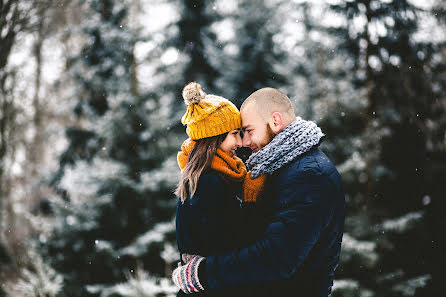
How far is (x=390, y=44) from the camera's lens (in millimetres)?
5383

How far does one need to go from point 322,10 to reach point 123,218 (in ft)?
15.9

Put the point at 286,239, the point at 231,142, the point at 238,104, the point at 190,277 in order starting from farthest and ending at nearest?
the point at 238,104
the point at 231,142
the point at 190,277
the point at 286,239

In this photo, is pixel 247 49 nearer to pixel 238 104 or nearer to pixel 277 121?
pixel 238 104

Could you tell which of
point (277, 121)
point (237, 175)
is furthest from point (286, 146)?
point (237, 175)

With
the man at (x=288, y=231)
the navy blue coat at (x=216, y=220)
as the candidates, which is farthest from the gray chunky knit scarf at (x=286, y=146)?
the navy blue coat at (x=216, y=220)

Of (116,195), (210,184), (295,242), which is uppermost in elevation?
(210,184)

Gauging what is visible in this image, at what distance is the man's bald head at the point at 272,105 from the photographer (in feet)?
6.91

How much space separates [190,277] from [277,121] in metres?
1.04

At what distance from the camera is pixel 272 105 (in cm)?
211

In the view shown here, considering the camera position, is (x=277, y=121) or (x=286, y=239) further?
(x=277, y=121)

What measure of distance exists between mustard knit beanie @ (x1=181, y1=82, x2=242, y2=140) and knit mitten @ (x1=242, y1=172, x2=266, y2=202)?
0.36 m

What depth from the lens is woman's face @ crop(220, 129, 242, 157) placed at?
86.2 inches

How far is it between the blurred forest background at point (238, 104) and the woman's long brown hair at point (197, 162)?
9.67ft

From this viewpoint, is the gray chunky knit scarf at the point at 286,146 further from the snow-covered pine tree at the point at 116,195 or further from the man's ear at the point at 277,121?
the snow-covered pine tree at the point at 116,195
